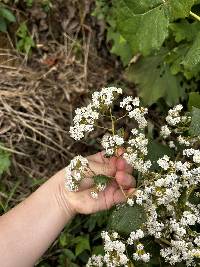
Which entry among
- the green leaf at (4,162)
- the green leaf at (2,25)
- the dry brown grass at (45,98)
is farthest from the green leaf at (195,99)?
the green leaf at (2,25)

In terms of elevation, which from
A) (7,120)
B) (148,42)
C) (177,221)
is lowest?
(7,120)

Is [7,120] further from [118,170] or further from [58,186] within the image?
[118,170]

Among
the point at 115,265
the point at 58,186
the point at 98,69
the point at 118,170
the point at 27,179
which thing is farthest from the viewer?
the point at 98,69

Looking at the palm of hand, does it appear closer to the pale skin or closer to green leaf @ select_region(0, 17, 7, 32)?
the pale skin

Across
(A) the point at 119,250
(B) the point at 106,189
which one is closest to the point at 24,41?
(B) the point at 106,189

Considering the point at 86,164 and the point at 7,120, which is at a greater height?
the point at 86,164

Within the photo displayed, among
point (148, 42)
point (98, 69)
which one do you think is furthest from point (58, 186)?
point (98, 69)

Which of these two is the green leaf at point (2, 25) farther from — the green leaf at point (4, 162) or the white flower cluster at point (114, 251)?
the white flower cluster at point (114, 251)

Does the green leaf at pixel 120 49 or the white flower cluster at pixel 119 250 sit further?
the green leaf at pixel 120 49
